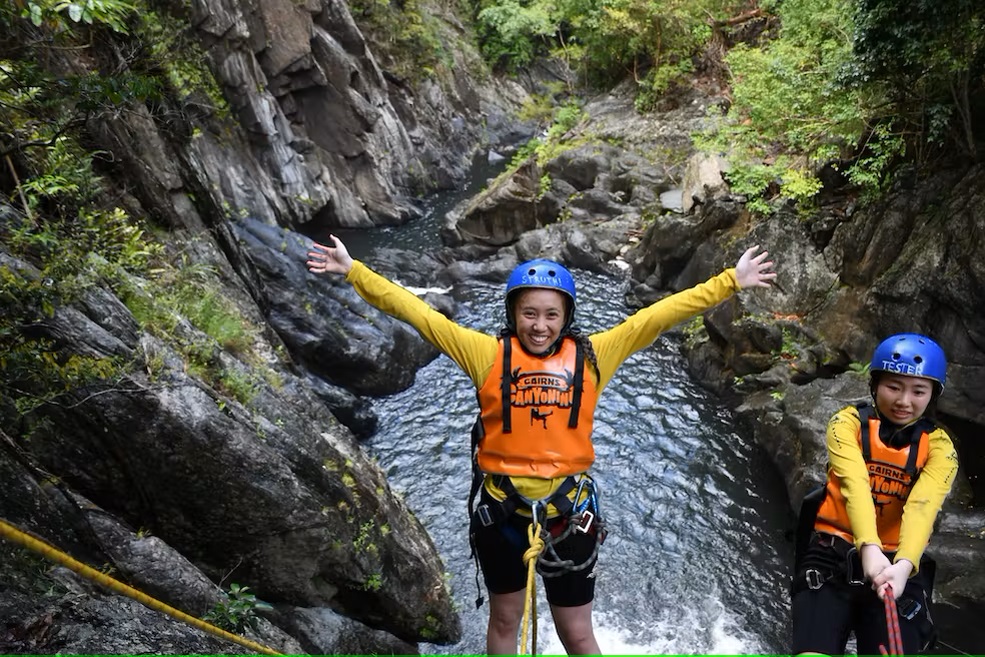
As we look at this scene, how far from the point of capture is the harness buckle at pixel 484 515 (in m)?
3.95

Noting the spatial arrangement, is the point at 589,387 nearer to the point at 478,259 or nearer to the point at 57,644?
the point at 57,644

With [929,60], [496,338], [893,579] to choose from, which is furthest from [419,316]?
[929,60]

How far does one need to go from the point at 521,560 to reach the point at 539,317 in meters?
1.62

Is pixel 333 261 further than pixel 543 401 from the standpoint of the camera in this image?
Yes

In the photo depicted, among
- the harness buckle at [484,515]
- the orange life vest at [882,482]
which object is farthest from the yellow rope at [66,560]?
the orange life vest at [882,482]

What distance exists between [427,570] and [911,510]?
5598 mm

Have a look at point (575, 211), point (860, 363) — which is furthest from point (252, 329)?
point (575, 211)

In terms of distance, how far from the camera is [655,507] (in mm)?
11305

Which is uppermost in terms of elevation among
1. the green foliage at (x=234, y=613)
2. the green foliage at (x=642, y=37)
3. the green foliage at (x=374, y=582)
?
the green foliage at (x=642, y=37)

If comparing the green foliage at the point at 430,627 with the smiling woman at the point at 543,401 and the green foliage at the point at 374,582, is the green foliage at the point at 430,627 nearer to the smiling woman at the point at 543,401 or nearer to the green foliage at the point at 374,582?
the green foliage at the point at 374,582

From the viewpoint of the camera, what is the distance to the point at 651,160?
82.0ft

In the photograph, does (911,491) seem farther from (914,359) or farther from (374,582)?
(374,582)

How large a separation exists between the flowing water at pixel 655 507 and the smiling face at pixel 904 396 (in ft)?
19.6

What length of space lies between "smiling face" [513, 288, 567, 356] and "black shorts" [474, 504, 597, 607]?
111 cm
